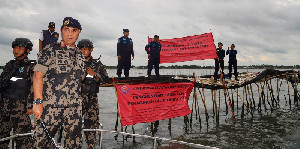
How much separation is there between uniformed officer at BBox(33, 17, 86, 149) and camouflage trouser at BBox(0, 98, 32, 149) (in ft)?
7.89

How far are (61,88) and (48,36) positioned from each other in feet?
18.9

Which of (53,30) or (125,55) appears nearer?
(53,30)

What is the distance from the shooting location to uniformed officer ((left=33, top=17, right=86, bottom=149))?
3.13 metres

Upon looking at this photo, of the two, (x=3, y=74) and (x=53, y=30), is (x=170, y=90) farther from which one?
(x=3, y=74)

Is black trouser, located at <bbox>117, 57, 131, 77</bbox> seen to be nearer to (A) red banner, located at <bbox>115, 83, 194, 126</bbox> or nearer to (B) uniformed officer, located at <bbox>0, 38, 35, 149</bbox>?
(A) red banner, located at <bbox>115, 83, 194, 126</bbox>

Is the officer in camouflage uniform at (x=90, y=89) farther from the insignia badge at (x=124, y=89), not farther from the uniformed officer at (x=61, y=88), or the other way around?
the uniformed officer at (x=61, y=88)

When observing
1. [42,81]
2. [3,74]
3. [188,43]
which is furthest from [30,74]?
[188,43]

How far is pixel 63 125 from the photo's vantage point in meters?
3.33

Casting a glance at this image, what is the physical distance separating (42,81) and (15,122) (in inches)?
111

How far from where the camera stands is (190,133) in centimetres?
1327

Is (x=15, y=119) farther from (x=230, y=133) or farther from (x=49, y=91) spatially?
(x=230, y=133)

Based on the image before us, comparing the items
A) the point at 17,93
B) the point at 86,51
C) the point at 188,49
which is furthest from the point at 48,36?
the point at 188,49

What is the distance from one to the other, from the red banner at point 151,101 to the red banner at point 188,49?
3248mm

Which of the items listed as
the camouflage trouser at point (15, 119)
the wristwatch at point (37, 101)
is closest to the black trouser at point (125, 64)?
the camouflage trouser at point (15, 119)
